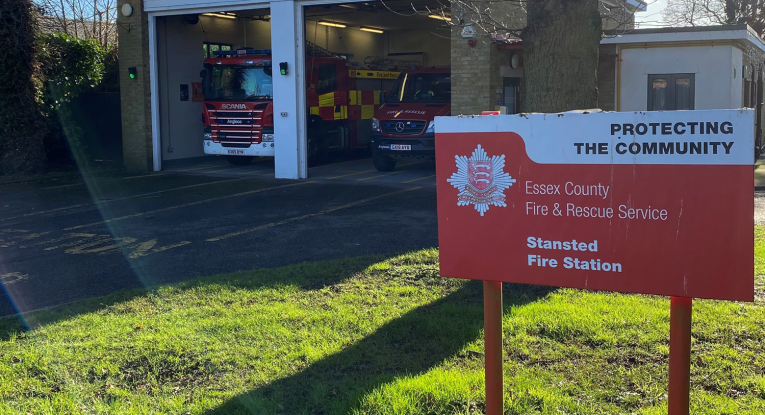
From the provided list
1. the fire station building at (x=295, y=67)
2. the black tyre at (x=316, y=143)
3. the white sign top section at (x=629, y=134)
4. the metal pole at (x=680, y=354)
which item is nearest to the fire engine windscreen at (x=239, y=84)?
the fire station building at (x=295, y=67)

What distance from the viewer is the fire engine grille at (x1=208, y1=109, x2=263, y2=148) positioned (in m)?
17.9

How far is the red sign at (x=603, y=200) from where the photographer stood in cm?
309

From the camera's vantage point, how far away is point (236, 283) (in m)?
7.22

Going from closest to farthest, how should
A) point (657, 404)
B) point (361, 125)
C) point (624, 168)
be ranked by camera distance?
point (624, 168) → point (657, 404) → point (361, 125)

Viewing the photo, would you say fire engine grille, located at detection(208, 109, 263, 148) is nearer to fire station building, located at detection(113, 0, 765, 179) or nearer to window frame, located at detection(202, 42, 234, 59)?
fire station building, located at detection(113, 0, 765, 179)

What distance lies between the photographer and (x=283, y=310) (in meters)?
6.26

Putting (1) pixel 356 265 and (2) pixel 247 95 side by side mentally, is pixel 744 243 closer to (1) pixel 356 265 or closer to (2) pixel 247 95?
(1) pixel 356 265

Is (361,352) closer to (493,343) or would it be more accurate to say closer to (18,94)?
(493,343)

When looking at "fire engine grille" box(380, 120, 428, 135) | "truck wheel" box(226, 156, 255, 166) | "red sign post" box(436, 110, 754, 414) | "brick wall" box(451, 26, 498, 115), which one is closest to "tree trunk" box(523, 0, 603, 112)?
"red sign post" box(436, 110, 754, 414)

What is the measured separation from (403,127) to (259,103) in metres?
3.64

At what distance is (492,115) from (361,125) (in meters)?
18.2

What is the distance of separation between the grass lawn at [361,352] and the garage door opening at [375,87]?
7000 millimetres

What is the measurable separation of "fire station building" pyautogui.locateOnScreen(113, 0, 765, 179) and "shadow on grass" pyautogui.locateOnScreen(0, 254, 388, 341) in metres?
6.24

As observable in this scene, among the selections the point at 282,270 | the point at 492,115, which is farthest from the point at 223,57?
the point at 492,115
